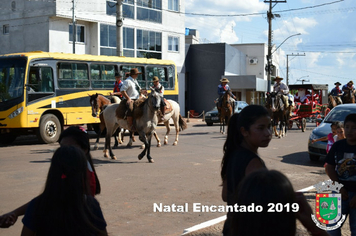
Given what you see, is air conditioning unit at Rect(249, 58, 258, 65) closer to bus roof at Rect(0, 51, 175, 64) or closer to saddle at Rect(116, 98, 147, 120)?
bus roof at Rect(0, 51, 175, 64)

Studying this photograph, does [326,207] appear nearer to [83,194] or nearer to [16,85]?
[83,194]

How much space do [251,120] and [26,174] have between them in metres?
8.60

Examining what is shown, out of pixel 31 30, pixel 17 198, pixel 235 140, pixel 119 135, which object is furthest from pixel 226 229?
pixel 31 30

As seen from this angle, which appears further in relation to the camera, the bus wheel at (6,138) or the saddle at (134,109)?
the bus wheel at (6,138)

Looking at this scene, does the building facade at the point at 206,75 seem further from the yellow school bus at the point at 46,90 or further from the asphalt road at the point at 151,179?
the asphalt road at the point at 151,179

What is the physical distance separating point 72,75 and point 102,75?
1780 mm

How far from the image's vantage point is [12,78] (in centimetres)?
1811

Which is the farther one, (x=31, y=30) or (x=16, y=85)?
(x=31, y=30)

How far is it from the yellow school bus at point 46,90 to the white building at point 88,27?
11.9m

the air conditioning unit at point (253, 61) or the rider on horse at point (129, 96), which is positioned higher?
the air conditioning unit at point (253, 61)

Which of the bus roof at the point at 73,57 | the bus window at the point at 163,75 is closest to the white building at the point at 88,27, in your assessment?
the bus window at the point at 163,75

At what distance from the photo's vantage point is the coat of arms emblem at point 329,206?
4439mm

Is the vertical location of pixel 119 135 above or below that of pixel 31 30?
below

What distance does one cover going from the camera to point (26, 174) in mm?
10820
